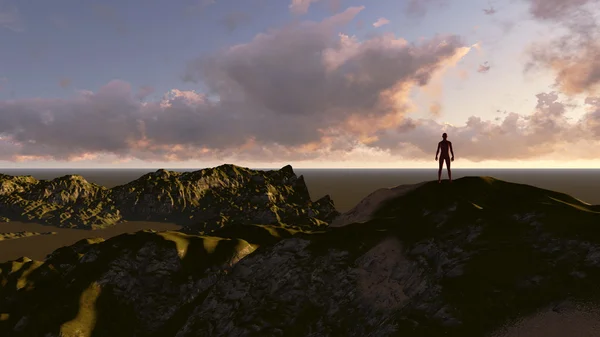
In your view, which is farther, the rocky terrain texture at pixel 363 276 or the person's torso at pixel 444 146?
the person's torso at pixel 444 146

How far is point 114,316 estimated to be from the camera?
5262cm

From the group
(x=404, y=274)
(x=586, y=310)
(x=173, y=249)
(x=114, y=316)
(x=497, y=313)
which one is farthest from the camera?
(x=173, y=249)

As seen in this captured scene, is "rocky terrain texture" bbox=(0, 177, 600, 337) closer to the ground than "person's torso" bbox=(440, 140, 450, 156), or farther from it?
closer to the ground

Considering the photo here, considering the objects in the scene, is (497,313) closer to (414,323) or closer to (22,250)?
(414,323)

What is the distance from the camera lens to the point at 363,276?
33812 millimetres

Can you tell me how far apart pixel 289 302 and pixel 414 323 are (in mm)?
16483

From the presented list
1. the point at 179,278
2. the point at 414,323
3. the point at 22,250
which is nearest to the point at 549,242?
the point at 414,323

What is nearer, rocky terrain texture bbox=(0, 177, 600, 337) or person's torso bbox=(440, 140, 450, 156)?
rocky terrain texture bbox=(0, 177, 600, 337)

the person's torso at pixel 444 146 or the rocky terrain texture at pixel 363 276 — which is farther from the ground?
the person's torso at pixel 444 146

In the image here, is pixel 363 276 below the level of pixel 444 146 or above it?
below

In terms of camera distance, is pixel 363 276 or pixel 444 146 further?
pixel 363 276

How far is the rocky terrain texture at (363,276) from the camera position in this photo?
23.0 meters

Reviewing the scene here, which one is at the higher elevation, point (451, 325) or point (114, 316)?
point (451, 325)

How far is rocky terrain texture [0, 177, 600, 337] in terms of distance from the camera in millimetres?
23016
